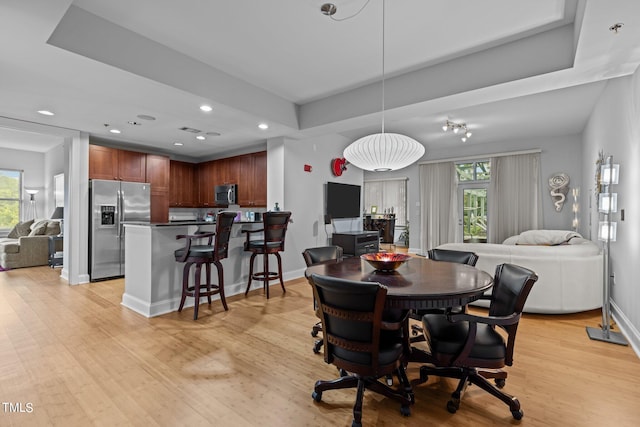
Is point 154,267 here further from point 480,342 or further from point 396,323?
point 480,342

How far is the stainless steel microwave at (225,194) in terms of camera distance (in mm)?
6383

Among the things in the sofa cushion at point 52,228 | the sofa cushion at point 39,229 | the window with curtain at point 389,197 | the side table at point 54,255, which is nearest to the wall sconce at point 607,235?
the window with curtain at point 389,197

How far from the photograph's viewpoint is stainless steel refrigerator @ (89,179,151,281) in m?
5.26

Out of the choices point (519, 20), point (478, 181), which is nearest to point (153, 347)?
point (519, 20)

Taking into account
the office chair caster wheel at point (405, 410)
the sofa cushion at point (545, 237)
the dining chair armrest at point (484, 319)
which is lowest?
the office chair caster wheel at point (405, 410)

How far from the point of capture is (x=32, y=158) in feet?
26.6

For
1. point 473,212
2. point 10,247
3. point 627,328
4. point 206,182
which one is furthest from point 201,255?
point 473,212

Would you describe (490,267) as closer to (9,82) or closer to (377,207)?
(9,82)

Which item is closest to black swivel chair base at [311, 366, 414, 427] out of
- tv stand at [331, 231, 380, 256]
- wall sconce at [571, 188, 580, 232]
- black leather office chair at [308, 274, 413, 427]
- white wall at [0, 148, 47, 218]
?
black leather office chair at [308, 274, 413, 427]

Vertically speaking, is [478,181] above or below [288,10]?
below

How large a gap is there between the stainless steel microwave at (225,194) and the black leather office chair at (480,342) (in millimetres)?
5054

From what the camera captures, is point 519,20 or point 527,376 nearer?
point 527,376

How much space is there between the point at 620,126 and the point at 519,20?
174 centimetres

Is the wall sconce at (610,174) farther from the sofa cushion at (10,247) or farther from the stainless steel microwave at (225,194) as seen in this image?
the sofa cushion at (10,247)
